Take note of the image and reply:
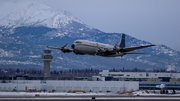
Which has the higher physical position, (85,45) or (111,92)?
(85,45)

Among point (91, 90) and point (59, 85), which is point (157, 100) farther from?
point (59, 85)

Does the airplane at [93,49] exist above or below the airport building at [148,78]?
above

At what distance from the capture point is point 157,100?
307ft

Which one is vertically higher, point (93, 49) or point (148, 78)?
point (93, 49)

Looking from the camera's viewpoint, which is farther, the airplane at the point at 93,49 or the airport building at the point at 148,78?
the airport building at the point at 148,78

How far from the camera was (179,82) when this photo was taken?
159125mm

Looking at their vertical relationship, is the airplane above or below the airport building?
above

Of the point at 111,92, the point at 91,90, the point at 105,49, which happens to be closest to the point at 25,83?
the point at 91,90

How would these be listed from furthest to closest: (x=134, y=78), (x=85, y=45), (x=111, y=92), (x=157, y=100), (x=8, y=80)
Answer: (x=134, y=78)
(x=8, y=80)
(x=111, y=92)
(x=157, y=100)
(x=85, y=45)

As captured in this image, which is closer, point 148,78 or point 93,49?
point 93,49

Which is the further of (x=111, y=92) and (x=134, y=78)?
(x=134, y=78)

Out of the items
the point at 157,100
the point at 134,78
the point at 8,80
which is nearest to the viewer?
the point at 157,100

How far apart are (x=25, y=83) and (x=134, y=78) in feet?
208

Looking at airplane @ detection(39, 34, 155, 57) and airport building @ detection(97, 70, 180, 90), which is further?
airport building @ detection(97, 70, 180, 90)
